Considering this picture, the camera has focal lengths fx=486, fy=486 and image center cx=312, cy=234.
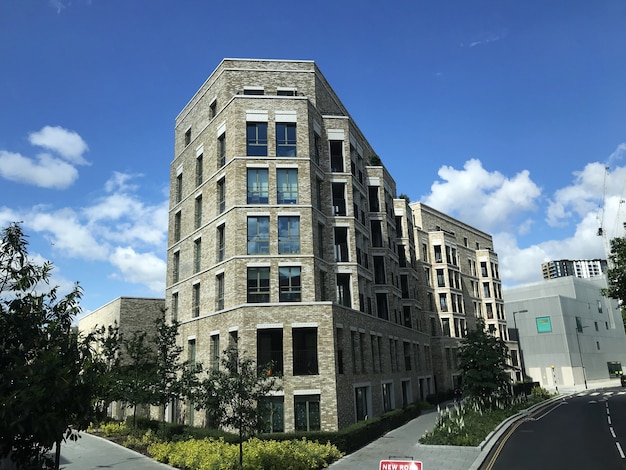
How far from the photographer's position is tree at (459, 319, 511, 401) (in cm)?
3509

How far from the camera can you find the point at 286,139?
104 ft

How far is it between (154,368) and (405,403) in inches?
873

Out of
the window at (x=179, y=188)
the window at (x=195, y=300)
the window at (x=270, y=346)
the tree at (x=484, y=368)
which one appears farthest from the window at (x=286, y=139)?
the tree at (x=484, y=368)

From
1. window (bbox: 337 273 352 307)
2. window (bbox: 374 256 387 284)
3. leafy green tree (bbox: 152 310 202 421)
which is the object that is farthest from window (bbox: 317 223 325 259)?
window (bbox: 374 256 387 284)

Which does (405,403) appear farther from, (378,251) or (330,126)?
(330,126)

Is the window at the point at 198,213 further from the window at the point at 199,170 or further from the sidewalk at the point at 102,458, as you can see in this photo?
the sidewalk at the point at 102,458

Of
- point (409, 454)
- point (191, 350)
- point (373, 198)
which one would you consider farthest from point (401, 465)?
point (373, 198)

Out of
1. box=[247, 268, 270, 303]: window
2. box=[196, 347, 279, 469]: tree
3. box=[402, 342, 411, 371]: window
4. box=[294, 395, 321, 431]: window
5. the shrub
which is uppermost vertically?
box=[247, 268, 270, 303]: window

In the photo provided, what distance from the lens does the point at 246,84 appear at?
34125mm

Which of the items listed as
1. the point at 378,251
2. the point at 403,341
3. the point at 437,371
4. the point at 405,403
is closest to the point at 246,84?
the point at 378,251

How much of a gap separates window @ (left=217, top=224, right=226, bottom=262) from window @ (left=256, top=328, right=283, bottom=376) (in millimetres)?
6052

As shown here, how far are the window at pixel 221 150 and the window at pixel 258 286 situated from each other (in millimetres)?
8318

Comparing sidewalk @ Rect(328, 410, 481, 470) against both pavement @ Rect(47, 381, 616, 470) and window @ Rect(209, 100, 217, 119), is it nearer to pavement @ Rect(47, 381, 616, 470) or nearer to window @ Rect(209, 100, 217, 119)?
pavement @ Rect(47, 381, 616, 470)

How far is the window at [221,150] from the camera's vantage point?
32.9m
